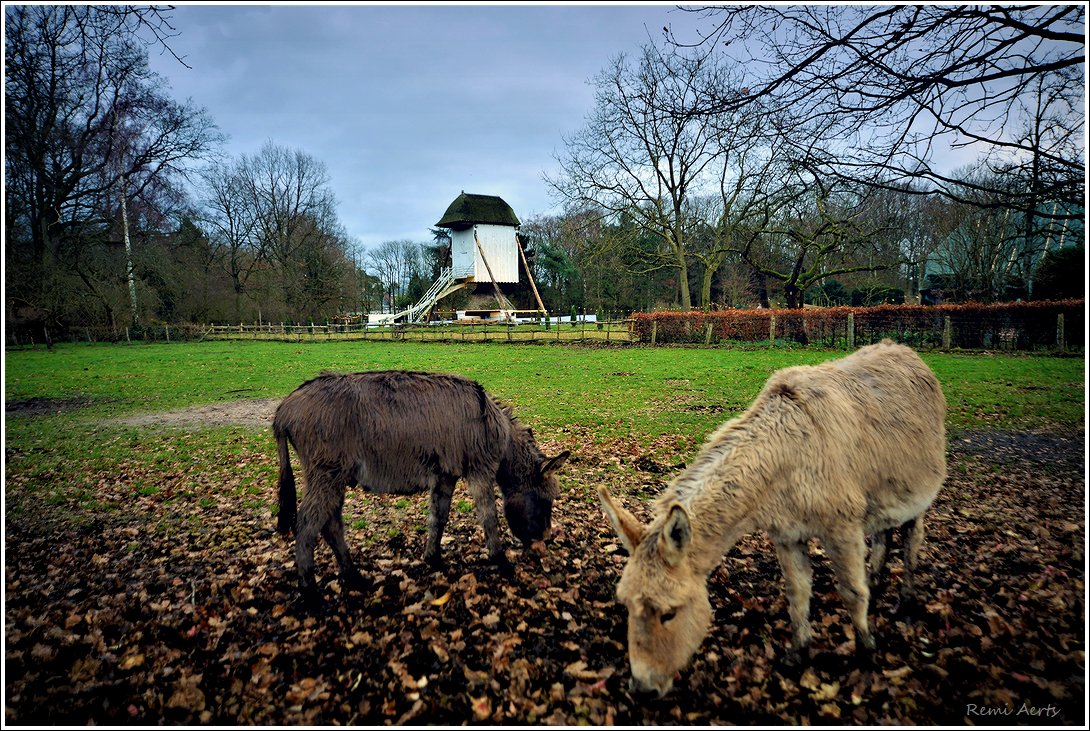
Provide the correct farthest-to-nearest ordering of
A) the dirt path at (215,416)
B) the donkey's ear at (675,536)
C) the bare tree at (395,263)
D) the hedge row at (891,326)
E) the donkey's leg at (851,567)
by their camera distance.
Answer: the bare tree at (395,263), the hedge row at (891,326), the dirt path at (215,416), the donkey's leg at (851,567), the donkey's ear at (675,536)

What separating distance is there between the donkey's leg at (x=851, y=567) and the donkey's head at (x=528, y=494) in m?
2.76

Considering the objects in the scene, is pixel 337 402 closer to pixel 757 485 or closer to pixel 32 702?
pixel 32 702

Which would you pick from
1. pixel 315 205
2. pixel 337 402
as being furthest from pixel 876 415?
pixel 315 205

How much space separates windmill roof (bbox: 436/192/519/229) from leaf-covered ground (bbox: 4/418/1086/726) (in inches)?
1875

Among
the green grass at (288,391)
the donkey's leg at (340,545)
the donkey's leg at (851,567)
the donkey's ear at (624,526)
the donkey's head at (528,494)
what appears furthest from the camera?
the green grass at (288,391)

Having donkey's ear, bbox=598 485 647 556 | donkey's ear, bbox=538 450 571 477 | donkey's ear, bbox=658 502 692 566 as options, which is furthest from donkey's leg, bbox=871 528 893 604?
donkey's ear, bbox=538 450 571 477

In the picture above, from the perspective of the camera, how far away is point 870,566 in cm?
441

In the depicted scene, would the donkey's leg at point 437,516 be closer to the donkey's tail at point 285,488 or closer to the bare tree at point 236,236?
the donkey's tail at point 285,488

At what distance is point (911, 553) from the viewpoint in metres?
4.39

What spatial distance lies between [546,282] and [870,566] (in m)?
59.6

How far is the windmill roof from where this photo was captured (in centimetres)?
5069

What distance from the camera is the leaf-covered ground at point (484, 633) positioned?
3295 millimetres
